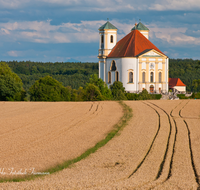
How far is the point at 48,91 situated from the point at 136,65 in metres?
29.1

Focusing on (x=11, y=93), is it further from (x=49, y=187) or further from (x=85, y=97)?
(x=49, y=187)

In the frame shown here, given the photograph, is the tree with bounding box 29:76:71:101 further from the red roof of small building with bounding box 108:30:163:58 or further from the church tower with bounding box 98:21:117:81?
the church tower with bounding box 98:21:117:81

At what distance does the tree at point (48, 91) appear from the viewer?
66750mm

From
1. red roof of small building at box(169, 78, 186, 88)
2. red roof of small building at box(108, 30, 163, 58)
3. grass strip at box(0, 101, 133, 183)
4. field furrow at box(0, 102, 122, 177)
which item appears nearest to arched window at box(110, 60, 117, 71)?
red roof of small building at box(108, 30, 163, 58)

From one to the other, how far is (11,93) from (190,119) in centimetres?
4851

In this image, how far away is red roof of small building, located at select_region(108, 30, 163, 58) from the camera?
89.9m

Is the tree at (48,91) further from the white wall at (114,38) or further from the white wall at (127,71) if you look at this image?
the white wall at (114,38)

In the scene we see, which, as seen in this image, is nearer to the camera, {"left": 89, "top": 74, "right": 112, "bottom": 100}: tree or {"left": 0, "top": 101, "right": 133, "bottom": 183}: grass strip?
A: {"left": 0, "top": 101, "right": 133, "bottom": 183}: grass strip

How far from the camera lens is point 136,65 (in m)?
89.0

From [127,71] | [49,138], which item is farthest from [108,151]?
[127,71]

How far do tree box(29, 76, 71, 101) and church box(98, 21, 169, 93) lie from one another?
23.6 metres

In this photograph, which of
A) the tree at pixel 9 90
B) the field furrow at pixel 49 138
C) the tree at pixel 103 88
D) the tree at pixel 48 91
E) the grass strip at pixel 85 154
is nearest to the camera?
the grass strip at pixel 85 154

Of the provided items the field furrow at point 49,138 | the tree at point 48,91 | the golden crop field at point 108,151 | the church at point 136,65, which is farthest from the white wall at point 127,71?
the golden crop field at point 108,151

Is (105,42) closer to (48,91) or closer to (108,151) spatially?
(48,91)
